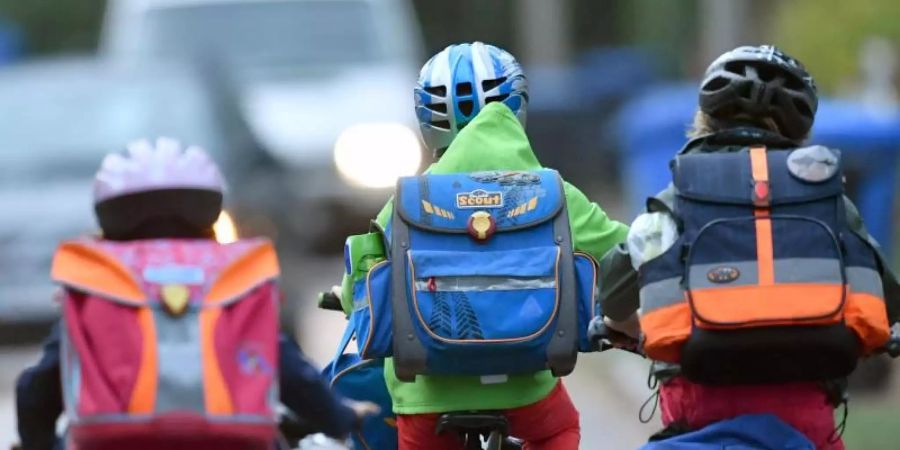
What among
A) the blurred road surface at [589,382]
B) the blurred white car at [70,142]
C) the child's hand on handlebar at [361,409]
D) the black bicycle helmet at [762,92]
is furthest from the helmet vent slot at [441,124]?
the blurred white car at [70,142]

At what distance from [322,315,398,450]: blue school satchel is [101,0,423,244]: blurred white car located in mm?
10576

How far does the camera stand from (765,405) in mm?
5195

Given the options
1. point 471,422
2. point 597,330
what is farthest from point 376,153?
point 597,330

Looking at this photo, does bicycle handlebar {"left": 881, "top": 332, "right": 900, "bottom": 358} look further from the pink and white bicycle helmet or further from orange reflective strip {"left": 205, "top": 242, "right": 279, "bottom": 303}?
the pink and white bicycle helmet

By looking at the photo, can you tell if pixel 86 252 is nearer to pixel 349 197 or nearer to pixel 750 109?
pixel 750 109

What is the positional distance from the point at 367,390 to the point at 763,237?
1.48 m

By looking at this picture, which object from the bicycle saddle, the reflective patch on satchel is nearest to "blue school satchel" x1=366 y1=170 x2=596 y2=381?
the bicycle saddle

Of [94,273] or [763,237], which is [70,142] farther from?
[763,237]

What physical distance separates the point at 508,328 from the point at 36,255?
8.43m

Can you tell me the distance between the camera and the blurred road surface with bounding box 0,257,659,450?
38.0ft

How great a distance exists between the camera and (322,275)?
17625mm

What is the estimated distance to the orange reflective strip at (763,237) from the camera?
5031 mm

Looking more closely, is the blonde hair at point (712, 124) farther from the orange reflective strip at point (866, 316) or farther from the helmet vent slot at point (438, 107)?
the helmet vent slot at point (438, 107)

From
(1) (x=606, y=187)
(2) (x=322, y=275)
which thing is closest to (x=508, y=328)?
(2) (x=322, y=275)
